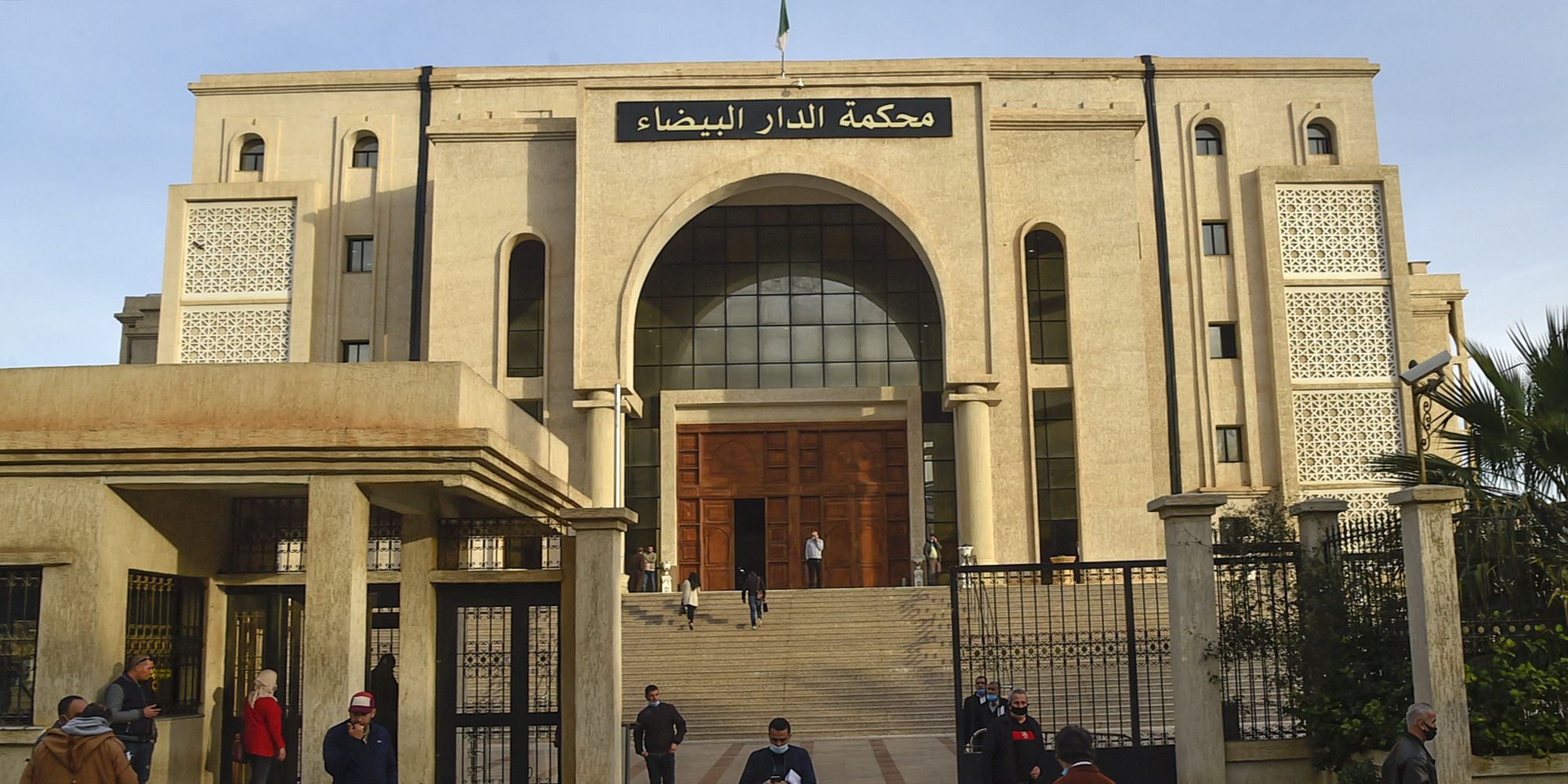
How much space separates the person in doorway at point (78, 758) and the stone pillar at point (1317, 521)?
8861 mm

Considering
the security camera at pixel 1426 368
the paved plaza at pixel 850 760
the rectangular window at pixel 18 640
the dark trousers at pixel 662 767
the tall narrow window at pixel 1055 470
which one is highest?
the tall narrow window at pixel 1055 470

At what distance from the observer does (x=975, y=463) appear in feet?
79.6

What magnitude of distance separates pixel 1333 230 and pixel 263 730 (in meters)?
21.9

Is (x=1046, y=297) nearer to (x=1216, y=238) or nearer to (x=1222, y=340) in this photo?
(x=1222, y=340)

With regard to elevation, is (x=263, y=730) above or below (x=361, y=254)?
below

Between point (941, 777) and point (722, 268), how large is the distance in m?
15.7

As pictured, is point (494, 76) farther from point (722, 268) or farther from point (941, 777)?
point (941, 777)

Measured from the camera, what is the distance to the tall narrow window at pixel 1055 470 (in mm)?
25281

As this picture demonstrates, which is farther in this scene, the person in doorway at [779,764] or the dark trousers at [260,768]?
the dark trousers at [260,768]

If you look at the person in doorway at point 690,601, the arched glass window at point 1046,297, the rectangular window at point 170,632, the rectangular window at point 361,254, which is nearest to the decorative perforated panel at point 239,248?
the rectangular window at point 361,254

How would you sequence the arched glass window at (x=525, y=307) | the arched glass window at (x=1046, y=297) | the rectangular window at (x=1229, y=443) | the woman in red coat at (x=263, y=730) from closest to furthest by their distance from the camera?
the woman in red coat at (x=263, y=730)
the arched glass window at (x=1046, y=297)
the arched glass window at (x=525, y=307)
the rectangular window at (x=1229, y=443)

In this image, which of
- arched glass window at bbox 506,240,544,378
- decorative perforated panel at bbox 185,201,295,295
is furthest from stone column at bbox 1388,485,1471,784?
decorative perforated panel at bbox 185,201,295,295

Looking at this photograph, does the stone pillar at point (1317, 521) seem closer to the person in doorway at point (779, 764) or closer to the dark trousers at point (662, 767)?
the dark trousers at point (662, 767)

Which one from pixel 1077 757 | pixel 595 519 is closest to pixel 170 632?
pixel 595 519
